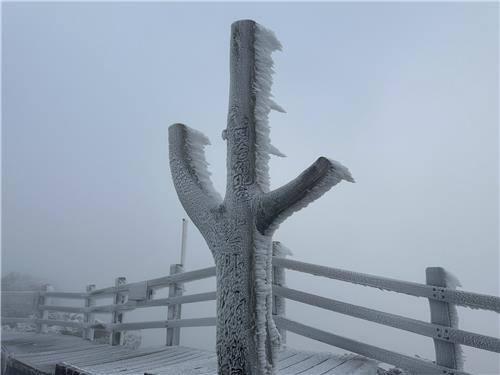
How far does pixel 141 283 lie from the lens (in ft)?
19.1

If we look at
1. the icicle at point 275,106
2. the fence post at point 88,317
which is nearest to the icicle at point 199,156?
Answer: the icicle at point 275,106

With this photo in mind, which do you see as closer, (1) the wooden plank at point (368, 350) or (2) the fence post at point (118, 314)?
(1) the wooden plank at point (368, 350)

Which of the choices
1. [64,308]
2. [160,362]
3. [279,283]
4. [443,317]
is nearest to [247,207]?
[443,317]

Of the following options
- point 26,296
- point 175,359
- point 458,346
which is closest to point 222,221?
point 458,346

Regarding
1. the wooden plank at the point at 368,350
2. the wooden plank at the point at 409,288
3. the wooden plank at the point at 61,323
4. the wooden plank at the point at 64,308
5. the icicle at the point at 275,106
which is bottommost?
the wooden plank at the point at 61,323

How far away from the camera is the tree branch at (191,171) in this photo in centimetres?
254

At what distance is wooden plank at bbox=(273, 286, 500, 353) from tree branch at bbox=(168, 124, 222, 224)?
1852 millimetres

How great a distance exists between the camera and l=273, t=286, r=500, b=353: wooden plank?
268cm

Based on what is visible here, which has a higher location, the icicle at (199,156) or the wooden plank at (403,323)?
the icicle at (199,156)

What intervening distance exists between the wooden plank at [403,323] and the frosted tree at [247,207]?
1.48m

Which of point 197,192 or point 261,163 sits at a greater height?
point 261,163

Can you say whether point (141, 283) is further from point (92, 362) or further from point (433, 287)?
point (433, 287)

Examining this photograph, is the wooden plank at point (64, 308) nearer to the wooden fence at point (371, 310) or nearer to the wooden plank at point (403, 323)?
the wooden fence at point (371, 310)

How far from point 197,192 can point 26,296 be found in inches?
341
